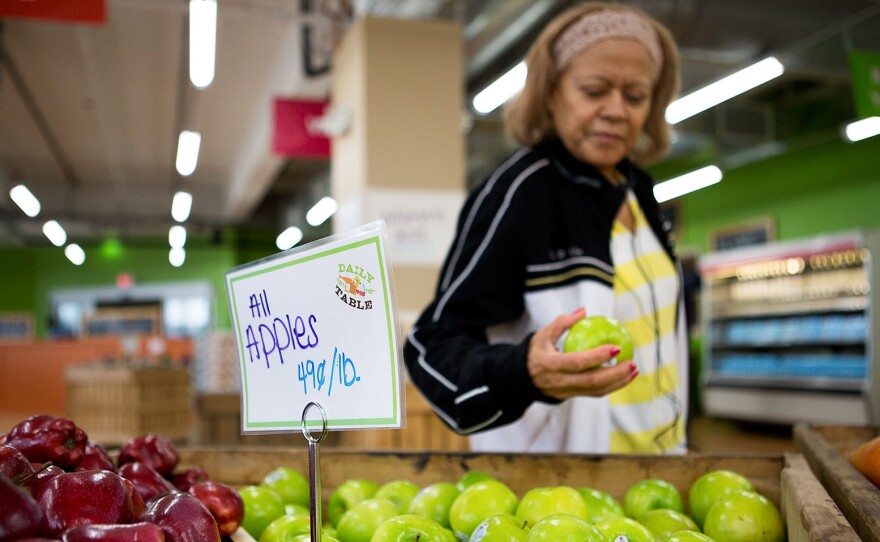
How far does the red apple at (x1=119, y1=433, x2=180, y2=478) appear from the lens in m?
1.25

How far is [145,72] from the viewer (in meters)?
9.53

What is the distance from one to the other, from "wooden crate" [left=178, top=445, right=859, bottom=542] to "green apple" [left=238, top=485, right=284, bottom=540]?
16cm

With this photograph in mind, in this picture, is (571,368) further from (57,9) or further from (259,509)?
(57,9)

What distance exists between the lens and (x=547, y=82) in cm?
185

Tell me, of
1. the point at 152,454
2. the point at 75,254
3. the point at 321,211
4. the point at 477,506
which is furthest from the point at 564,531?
the point at 75,254

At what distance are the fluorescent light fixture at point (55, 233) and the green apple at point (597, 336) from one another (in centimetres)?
1643

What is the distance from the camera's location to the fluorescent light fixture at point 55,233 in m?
15.9

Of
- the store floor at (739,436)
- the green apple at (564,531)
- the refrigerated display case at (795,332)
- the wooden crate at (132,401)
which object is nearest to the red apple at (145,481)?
the green apple at (564,531)

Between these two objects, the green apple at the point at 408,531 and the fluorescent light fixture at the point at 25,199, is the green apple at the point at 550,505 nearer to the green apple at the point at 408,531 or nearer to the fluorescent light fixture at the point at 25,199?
the green apple at the point at 408,531

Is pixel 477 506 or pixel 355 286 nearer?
pixel 355 286

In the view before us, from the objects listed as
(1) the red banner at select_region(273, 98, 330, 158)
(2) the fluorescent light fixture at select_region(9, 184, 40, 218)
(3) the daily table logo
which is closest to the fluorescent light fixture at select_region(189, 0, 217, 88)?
(1) the red banner at select_region(273, 98, 330, 158)

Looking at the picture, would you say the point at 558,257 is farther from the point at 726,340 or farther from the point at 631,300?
the point at 726,340

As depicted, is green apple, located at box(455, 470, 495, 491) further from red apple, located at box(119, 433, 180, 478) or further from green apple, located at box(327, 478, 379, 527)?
red apple, located at box(119, 433, 180, 478)

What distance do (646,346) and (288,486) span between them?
0.89 meters
